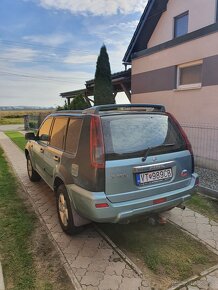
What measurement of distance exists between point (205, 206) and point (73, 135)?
→ 2845mm

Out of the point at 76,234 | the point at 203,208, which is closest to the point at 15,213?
the point at 76,234

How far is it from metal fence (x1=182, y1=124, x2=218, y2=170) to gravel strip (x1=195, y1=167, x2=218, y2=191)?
27 cm

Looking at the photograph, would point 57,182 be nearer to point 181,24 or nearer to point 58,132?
point 58,132

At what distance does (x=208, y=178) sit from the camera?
21.1 feet

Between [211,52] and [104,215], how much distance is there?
645 cm

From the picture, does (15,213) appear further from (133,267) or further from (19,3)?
(19,3)

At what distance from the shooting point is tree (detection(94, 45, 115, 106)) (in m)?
11.0

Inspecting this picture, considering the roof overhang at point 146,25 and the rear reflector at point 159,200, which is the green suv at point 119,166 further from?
the roof overhang at point 146,25

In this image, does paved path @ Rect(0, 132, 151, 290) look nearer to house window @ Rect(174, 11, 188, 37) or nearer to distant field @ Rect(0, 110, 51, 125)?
house window @ Rect(174, 11, 188, 37)

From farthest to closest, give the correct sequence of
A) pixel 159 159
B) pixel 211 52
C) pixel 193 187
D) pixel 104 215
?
pixel 211 52, pixel 193 187, pixel 159 159, pixel 104 215

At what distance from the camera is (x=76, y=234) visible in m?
3.50

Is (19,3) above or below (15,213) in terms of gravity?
above

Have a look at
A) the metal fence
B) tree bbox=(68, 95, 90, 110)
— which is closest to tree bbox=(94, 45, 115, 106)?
tree bbox=(68, 95, 90, 110)

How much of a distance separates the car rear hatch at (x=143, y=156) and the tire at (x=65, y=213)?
86 cm
